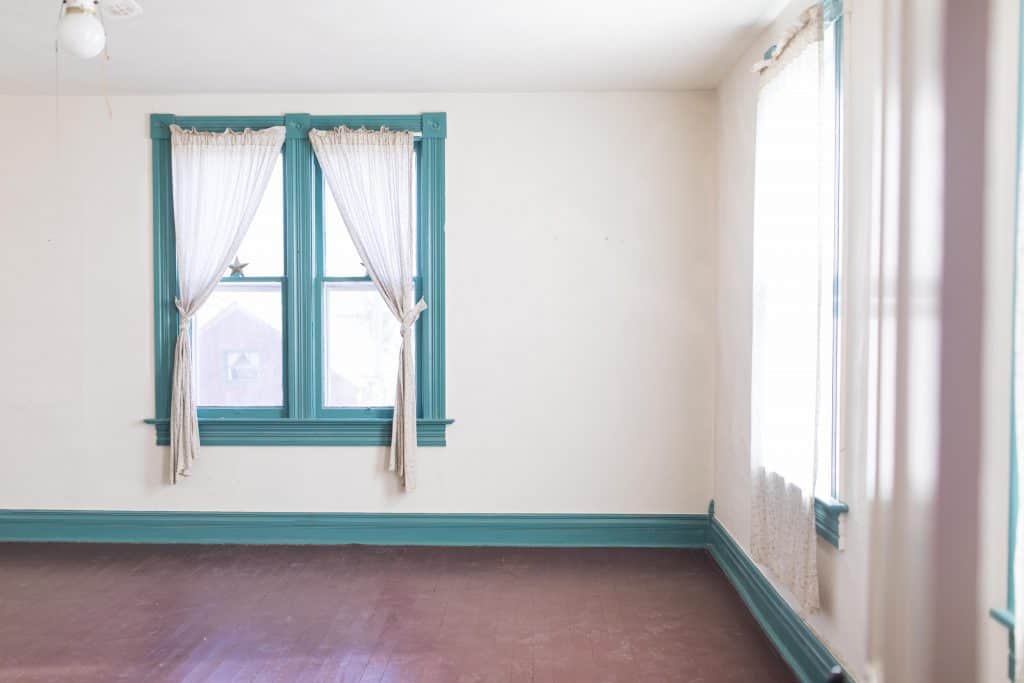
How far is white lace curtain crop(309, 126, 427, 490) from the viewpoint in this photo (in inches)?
181

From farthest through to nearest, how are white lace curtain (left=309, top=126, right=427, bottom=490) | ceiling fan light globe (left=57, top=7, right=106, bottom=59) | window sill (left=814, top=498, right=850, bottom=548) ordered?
white lace curtain (left=309, top=126, right=427, bottom=490), window sill (left=814, top=498, right=850, bottom=548), ceiling fan light globe (left=57, top=7, right=106, bottom=59)

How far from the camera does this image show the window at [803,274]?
2.71m

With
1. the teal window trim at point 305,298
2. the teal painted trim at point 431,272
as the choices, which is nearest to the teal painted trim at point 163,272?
the teal window trim at point 305,298

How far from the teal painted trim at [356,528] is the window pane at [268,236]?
5.33 feet

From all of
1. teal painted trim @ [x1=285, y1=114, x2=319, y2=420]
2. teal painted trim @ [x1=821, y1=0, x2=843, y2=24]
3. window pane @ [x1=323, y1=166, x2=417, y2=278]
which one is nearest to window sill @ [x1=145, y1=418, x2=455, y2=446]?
teal painted trim @ [x1=285, y1=114, x2=319, y2=420]

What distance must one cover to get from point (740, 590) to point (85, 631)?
3277 mm

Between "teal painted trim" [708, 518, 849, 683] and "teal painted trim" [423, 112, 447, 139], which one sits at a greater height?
"teal painted trim" [423, 112, 447, 139]

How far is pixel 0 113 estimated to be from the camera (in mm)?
4770

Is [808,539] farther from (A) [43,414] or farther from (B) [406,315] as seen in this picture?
(A) [43,414]

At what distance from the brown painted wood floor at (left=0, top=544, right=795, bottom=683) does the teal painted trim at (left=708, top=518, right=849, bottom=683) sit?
0.06m

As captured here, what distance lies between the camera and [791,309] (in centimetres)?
301

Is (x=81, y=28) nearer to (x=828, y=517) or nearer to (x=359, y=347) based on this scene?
(x=359, y=347)

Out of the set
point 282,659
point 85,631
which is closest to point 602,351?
point 282,659

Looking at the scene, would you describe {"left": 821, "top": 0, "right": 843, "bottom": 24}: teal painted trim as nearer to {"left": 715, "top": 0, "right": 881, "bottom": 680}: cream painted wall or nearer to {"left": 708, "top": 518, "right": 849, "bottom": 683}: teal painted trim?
{"left": 715, "top": 0, "right": 881, "bottom": 680}: cream painted wall
